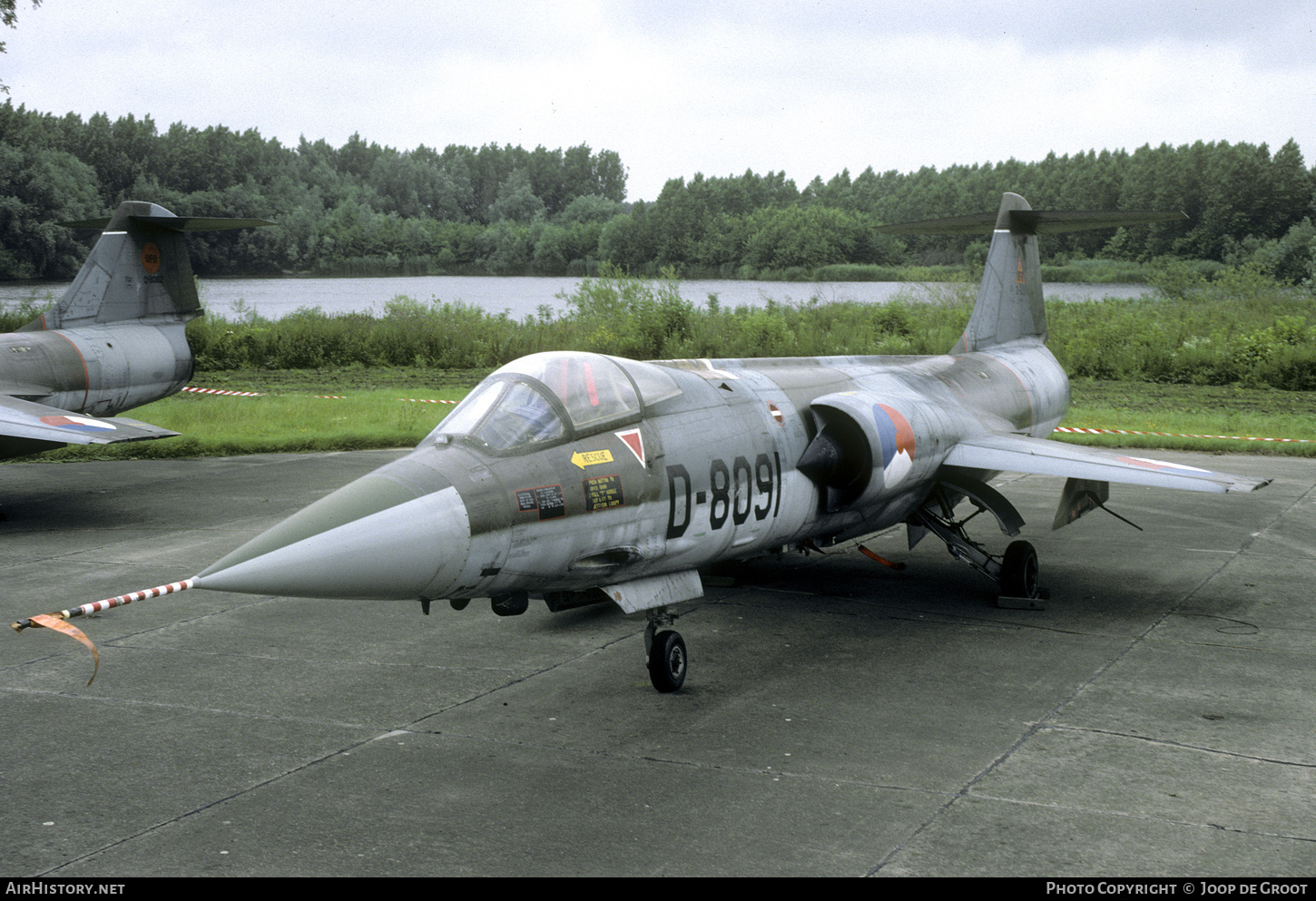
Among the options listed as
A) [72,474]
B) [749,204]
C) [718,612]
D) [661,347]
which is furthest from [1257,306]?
[749,204]

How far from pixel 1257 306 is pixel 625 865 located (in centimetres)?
3329

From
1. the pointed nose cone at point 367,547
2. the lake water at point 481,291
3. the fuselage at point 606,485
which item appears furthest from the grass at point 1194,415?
the pointed nose cone at point 367,547

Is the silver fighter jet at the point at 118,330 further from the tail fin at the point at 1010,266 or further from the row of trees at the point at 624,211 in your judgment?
the row of trees at the point at 624,211

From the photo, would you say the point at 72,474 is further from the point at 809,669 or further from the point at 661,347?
the point at 661,347

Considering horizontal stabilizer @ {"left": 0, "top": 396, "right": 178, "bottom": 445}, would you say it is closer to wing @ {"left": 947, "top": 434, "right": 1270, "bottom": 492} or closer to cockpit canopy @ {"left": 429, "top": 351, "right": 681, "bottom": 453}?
cockpit canopy @ {"left": 429, "top": 351, "right": 681, "bottom": 453}

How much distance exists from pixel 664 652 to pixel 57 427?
8.78 metres

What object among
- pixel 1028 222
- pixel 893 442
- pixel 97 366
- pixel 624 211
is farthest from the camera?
pixel 624 211

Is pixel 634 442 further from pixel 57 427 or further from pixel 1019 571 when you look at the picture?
pixel 57 427

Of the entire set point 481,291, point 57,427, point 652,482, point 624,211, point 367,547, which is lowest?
point 57,427

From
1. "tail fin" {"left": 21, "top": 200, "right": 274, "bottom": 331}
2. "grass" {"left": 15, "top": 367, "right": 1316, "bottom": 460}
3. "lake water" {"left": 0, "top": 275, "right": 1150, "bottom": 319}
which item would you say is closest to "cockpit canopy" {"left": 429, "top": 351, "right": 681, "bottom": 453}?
"tail fin" {"left": 21, "top": 200, "right": 274, "bottom": 331}

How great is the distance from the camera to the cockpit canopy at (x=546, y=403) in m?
6.27

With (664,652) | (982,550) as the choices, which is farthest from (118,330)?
(982,550)

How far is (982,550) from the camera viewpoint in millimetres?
9656

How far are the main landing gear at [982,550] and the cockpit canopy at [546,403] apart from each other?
3.82 meters
